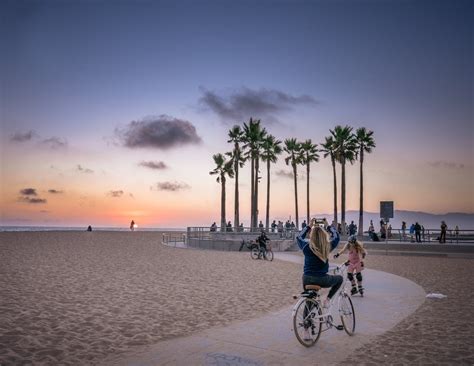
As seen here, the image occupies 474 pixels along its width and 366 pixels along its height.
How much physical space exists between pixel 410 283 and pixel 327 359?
976 cm

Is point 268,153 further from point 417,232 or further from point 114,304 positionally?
point 114,304

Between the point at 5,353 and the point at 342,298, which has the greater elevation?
the point at 342,298

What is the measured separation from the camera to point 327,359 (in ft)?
20.4

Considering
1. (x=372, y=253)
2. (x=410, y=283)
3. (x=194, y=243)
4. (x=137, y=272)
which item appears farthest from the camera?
(x=194, y=243)

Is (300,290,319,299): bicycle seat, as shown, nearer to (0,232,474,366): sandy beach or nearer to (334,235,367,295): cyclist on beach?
(0,232,474,366): sandy beach

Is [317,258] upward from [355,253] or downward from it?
upward

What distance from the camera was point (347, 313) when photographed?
7340 millimetres

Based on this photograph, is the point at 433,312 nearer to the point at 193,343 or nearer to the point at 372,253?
the point at 193,343

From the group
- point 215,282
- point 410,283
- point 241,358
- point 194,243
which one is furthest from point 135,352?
point 194,243

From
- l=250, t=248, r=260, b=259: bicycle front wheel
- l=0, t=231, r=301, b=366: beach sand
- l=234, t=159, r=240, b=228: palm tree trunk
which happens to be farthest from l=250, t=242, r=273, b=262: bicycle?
l=234, t=159, r=240, b=228: palm tree trunk

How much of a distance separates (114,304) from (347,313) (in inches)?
251

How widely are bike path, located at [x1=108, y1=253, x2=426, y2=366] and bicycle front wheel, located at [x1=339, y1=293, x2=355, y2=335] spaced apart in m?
0.17

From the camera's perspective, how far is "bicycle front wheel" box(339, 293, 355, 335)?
23.8 feet

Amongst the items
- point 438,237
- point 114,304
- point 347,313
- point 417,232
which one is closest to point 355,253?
point 347,313
